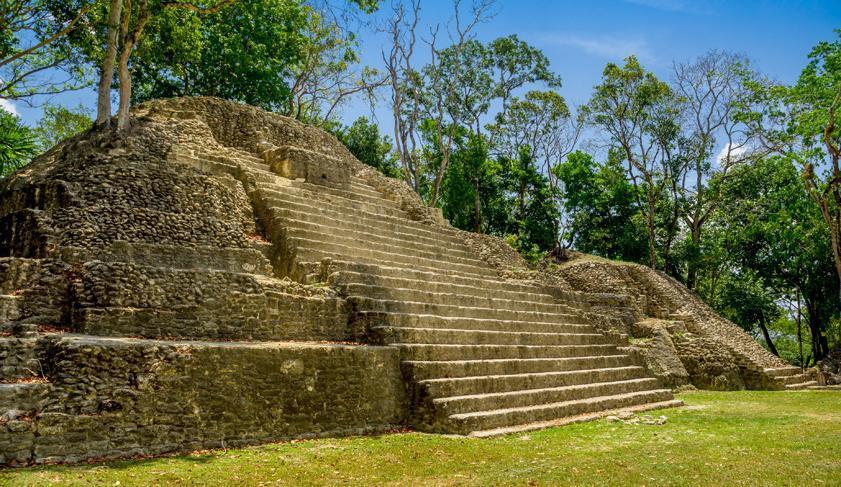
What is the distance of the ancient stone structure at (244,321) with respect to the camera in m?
5.85

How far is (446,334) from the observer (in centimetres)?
925

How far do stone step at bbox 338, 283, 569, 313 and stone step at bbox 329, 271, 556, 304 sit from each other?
0.31 feet

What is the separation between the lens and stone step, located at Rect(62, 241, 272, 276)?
831 centimetres

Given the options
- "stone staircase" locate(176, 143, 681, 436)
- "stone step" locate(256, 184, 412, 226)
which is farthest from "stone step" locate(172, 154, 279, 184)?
"stone step" locate(256, 184, 412, 226)

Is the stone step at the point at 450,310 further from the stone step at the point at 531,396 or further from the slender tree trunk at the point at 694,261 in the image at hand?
the slender tree trunk at the point at 694,261

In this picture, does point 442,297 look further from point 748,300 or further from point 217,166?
point 748,300

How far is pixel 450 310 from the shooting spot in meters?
10.2

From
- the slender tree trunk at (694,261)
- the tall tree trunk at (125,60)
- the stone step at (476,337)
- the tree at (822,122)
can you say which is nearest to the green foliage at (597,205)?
the slender tree trunk at (694,261)

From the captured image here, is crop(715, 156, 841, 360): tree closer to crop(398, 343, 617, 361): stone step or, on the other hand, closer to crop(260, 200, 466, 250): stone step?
crop(260, 200, 466, 250): stone step

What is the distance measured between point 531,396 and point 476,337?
1.28 meters

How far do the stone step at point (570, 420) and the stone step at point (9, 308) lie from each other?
543 cm

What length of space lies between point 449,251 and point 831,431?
809 cm

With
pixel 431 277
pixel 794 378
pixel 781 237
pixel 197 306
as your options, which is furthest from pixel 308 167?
pixel 781 237

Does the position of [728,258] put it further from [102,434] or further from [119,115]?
[102,434]
